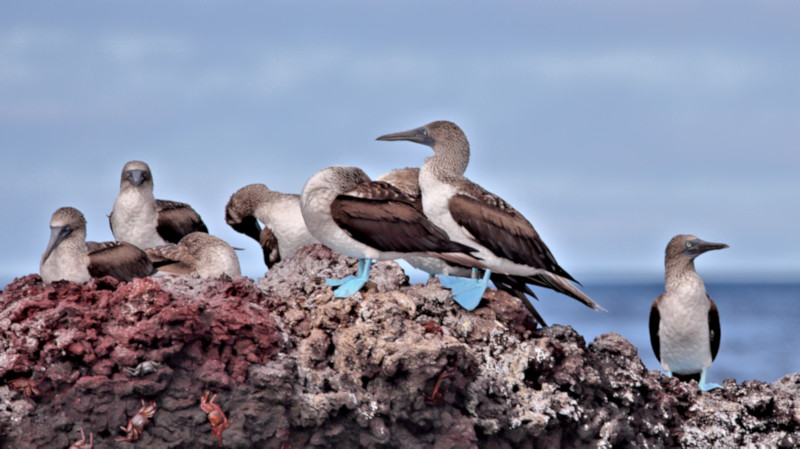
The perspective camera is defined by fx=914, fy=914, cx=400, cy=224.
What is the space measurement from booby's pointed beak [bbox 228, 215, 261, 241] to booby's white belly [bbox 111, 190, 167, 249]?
1.02m

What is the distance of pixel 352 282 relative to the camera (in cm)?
727

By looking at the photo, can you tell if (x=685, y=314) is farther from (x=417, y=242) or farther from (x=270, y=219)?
(x=270, y=219)

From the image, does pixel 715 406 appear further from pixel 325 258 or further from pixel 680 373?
pixel 325 258

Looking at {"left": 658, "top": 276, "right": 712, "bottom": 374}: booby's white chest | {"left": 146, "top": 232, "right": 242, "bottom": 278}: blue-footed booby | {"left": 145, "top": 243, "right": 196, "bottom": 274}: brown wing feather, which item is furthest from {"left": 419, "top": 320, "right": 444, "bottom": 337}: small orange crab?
{"left": 658, "top": 276, "right": 712, "bottom": 374}: booby's white chest

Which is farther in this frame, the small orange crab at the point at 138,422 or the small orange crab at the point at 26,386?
the small orange crab at the point at 26,386

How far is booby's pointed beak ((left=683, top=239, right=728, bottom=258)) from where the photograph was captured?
1001 cm

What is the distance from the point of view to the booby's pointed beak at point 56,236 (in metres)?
8.73

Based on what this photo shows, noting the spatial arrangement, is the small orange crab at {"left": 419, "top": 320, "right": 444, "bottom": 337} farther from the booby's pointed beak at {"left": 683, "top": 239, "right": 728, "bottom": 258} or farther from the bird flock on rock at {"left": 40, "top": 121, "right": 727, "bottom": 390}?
the booby's pointed beak at {"left": 683, "top": 239, "right": 728, "bottom": 258}

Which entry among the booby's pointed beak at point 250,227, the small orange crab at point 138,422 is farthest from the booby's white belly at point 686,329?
the small orange crab at point 138,422

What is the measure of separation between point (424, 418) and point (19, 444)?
9.45 ft

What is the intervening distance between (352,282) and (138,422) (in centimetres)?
194

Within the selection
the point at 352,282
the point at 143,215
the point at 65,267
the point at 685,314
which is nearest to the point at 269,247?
the point at 143,215

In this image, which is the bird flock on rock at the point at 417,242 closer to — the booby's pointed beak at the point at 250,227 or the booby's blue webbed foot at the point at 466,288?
the booby's blue webbed foot at the point at 466,288

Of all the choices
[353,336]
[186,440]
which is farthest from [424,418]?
[186,440]
